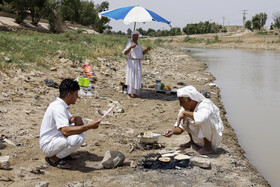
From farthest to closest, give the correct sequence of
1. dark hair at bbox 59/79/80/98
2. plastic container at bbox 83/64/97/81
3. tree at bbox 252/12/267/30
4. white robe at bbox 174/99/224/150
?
tree at bbox 252/12/267/30, plastic container at bbox 83/64/97/81, white robe at bbox 174/99/224/150, dark hair at bbox 59/79/80/98

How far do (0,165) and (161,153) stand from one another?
77.1 inches

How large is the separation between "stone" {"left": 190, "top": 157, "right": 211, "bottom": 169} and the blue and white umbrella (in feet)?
13.9

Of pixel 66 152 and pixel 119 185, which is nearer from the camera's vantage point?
pixel 119 185

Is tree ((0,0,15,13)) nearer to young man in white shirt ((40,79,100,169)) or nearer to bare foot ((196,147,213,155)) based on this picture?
young man in white shirt ((40,79,100,169))

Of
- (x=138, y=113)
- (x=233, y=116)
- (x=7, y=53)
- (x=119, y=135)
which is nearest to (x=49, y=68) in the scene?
(x=7, y=53)

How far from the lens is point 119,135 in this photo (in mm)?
4824

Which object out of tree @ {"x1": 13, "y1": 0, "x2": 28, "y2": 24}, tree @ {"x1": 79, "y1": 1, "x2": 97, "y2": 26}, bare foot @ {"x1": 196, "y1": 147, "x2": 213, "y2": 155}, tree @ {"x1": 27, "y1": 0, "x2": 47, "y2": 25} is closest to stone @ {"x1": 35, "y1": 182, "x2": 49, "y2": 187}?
bare foot @ {"x1": 196, "y1": 147, "x2": 213, "y2": 155}

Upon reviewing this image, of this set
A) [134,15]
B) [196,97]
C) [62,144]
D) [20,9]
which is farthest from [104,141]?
[20,9]

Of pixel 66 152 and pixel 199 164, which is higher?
pixel 66 152

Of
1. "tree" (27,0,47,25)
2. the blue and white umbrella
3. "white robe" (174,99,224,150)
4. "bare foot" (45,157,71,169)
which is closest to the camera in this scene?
"bare foot" (45,157,71,169)

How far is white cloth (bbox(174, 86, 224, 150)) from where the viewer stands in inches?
145

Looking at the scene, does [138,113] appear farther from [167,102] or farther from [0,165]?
[0,165]

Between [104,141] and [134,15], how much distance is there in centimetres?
369

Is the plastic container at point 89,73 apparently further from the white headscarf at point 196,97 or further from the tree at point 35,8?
the tree at point 35,8
